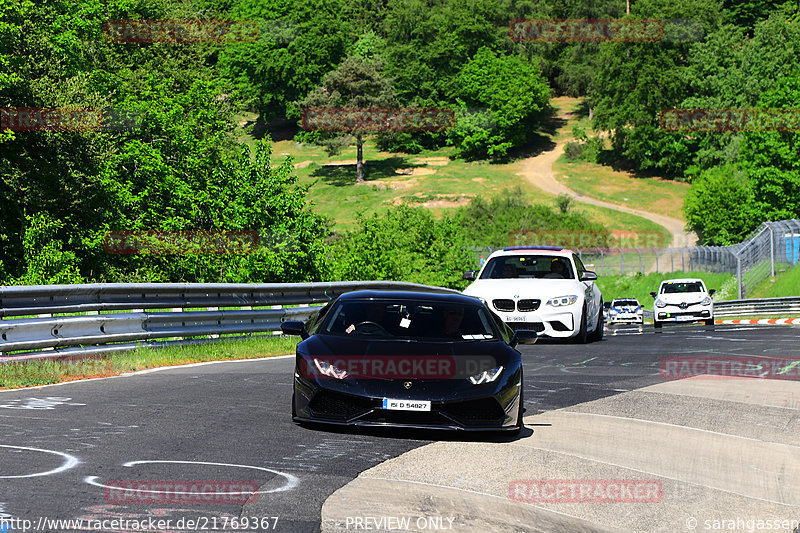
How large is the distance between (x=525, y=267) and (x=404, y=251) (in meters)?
38.0

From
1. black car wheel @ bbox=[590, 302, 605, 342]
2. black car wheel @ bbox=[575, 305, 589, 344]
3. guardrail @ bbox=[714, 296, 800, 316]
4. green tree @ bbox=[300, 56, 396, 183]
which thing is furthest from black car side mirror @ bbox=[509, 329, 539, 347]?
green tree @ bbox=[300, 56, 396, 183]

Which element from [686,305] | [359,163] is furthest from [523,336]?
[359,163]

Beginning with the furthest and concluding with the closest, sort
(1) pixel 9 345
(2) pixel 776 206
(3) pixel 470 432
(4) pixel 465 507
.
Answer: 1. (2) pixel 776 206
2. (1) pixel 9 345
3. (3) pixel 470 432
4. (4) pixel 465 507

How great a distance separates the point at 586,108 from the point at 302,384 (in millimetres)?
135727

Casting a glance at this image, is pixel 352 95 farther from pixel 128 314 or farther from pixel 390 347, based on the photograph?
pixel 390 347

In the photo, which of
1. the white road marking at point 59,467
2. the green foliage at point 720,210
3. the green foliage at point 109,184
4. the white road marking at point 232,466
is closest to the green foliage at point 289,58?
the green foliage at point 720,210

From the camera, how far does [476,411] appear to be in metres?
8.66

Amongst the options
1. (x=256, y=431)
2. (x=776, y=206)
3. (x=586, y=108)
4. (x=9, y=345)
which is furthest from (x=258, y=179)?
(x=586, y=108)

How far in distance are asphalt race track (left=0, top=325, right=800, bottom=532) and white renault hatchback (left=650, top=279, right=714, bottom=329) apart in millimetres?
21496

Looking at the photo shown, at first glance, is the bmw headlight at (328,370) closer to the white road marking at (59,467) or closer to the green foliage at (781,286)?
the white road marking at (59,467)

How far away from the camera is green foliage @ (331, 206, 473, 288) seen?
52.6 m

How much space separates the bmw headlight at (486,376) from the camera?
8758mm

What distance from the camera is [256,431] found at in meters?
9.09

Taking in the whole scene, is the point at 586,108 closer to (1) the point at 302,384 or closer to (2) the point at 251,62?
(2) the point at 251,62
